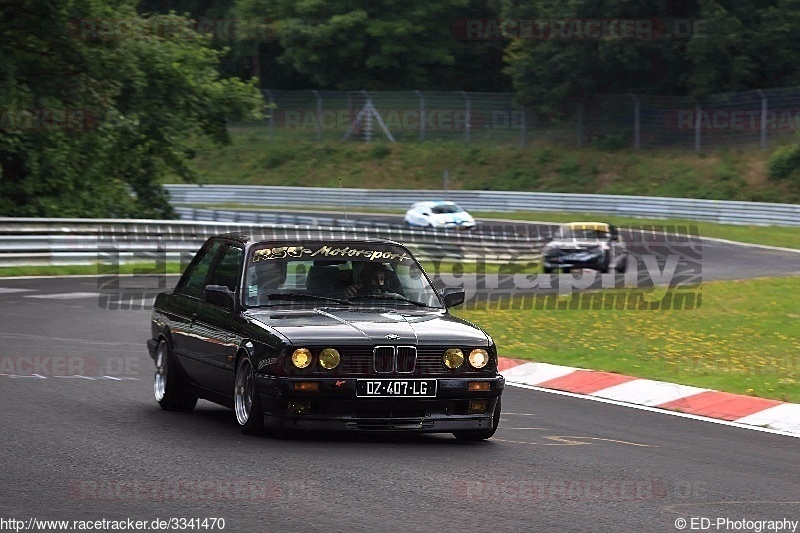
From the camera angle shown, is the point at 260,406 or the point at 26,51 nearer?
the point at 260,406

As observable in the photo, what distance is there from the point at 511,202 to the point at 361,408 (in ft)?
182

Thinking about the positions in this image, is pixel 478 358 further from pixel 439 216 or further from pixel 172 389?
pixel 439 216

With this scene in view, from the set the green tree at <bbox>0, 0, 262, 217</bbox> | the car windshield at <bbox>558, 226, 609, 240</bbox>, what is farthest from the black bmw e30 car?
the car windshield at <bbox>558, 226, 609, 240</bbox>

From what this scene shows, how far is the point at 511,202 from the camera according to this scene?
64500mm

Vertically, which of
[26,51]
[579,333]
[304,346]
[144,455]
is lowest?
[579,333]

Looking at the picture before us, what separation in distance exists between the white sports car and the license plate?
43.7 meters

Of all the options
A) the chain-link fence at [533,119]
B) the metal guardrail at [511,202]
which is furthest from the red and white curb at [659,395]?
the chain-link fence at [533,119]

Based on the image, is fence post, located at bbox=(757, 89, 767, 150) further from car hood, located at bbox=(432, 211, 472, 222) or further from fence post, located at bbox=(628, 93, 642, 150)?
car hood, located at bbox=(432, 211, 472, 222)

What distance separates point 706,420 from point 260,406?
13.8 ft

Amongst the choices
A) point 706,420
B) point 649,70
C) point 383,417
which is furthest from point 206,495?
point 649,70

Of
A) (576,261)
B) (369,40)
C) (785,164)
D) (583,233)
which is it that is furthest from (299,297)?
(369,40)

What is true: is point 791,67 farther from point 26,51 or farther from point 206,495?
point 206,495

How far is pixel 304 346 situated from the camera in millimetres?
9195

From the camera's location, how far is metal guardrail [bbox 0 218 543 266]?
93.1 ft
